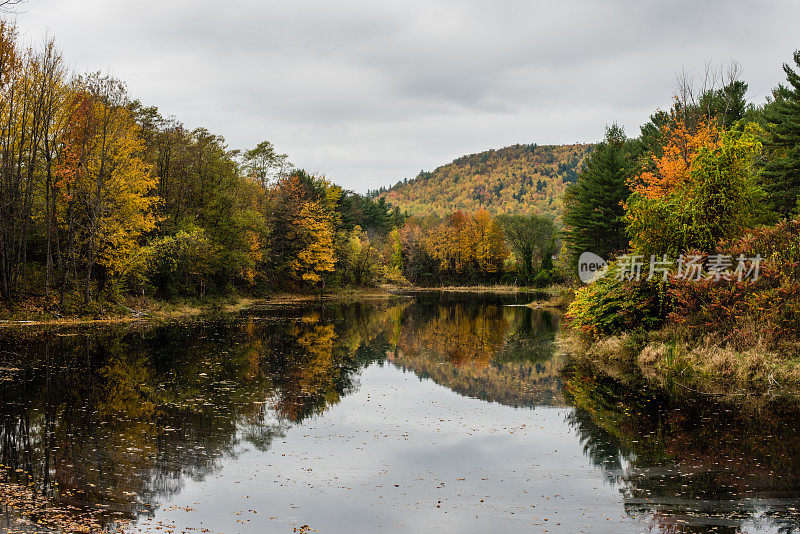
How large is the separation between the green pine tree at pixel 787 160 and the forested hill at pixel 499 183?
103m

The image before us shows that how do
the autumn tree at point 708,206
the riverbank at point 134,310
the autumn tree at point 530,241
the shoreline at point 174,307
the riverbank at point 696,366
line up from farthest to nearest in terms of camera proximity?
1. the autumn tree at point 530,241
2. the shoreline at point 174,307
3. the riverbank at point 134,310
4. the autumn tree at point 708,206
5. the riverbank at point 696,366

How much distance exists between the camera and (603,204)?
40844mm

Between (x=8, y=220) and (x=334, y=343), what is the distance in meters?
18.2

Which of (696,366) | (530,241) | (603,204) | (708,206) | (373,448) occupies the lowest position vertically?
(373,448)

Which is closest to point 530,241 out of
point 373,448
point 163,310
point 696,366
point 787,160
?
point 787,160

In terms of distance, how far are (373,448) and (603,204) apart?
3546cm

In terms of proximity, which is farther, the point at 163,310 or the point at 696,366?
the point at 163,310

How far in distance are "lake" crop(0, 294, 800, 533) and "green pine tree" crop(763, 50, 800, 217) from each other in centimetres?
1498

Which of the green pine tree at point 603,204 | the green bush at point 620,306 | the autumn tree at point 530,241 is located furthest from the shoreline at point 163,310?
the autumn tree at point 530,241

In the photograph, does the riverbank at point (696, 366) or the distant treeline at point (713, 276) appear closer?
the riverbank at point (696, 366)

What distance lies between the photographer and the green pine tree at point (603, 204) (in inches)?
1581

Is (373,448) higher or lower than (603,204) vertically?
lower

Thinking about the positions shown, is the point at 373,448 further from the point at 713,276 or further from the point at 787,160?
the point at 787,160

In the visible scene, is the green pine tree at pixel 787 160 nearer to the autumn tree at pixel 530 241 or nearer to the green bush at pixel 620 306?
the green bush at pixel 620 306
